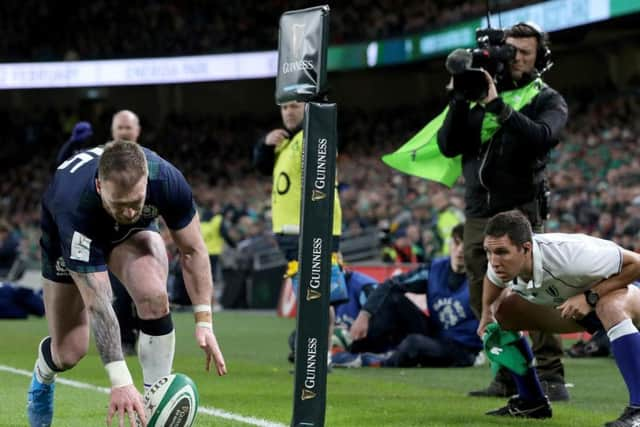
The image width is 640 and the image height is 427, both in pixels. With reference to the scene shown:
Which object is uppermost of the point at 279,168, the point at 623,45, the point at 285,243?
the point at 623,45

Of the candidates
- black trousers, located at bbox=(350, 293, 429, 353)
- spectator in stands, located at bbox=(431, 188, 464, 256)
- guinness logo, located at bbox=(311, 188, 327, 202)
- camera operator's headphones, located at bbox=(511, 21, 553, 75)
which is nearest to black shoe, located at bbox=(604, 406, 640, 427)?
guinness logo, located at bbox=(311, 188, 327, 202)

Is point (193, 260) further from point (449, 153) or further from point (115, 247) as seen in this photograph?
point (449, 153)

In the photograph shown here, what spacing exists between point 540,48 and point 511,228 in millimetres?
1866

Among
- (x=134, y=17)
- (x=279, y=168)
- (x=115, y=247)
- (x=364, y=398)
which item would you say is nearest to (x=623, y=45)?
(x=134, y=17)

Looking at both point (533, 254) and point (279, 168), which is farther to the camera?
point (279, 168)

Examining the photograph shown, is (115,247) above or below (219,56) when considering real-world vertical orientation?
below

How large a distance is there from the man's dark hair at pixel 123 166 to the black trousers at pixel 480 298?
2999 millimetres

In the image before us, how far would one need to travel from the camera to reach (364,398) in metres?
7.35

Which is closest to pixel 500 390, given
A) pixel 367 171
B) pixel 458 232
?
pixel 458 232

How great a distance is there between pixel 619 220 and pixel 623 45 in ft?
44.1

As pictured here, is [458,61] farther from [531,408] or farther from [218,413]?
[218,413]

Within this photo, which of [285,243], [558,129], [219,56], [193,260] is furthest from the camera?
[219,56]

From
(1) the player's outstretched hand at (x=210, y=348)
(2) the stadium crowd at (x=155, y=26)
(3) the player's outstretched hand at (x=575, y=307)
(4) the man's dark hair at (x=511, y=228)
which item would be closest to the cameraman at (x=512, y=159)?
(4) the man's dark hair at (x=511, y=228)

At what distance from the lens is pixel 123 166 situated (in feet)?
15.3
